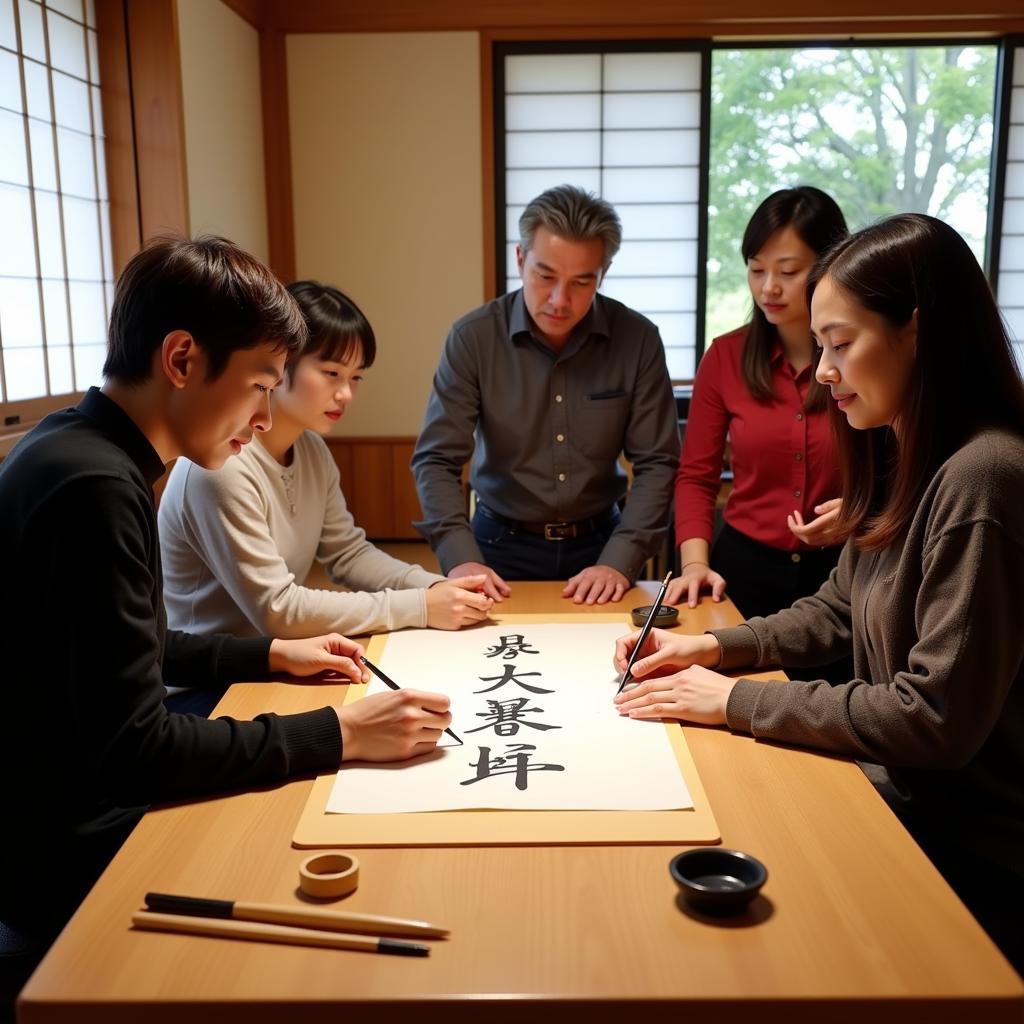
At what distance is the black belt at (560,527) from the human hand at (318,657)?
955 millimetres

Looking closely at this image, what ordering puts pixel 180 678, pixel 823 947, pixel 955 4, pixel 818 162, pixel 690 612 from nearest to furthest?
1. pixel 823 947
2. pixel 180 678
3. pixel 690 612
4. pixel 955 4
5. pixel 818 162

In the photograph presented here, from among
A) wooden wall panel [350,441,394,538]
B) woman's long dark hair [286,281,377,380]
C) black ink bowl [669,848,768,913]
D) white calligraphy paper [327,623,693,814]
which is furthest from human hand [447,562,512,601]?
wooden wall panel [350,441,394,538]

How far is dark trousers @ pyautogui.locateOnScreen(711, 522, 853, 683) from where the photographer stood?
7.69 feet

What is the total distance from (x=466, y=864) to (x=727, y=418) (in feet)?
5.37

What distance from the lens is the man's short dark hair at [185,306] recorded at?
1.36 metres

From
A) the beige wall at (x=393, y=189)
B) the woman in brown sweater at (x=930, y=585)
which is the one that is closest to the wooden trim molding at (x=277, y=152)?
the beige wall at (x=393, y=189)

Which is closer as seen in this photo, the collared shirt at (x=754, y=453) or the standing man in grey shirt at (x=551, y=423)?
the collared shirt at (x=754, y=453)

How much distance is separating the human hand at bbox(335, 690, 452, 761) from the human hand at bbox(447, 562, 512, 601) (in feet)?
2.29

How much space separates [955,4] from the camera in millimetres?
4898

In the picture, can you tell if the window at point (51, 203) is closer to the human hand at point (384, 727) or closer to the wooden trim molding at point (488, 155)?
the wooden trim molding at point (488, 155)

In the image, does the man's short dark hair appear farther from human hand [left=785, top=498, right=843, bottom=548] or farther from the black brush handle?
human hand [left=785, top=498, right=843, bottom=548]

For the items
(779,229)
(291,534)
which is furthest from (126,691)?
(779,229)

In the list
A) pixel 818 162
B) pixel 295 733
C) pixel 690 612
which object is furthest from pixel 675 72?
pixel 295 733

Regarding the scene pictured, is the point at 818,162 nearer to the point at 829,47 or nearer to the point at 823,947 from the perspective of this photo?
the point at 829,47
